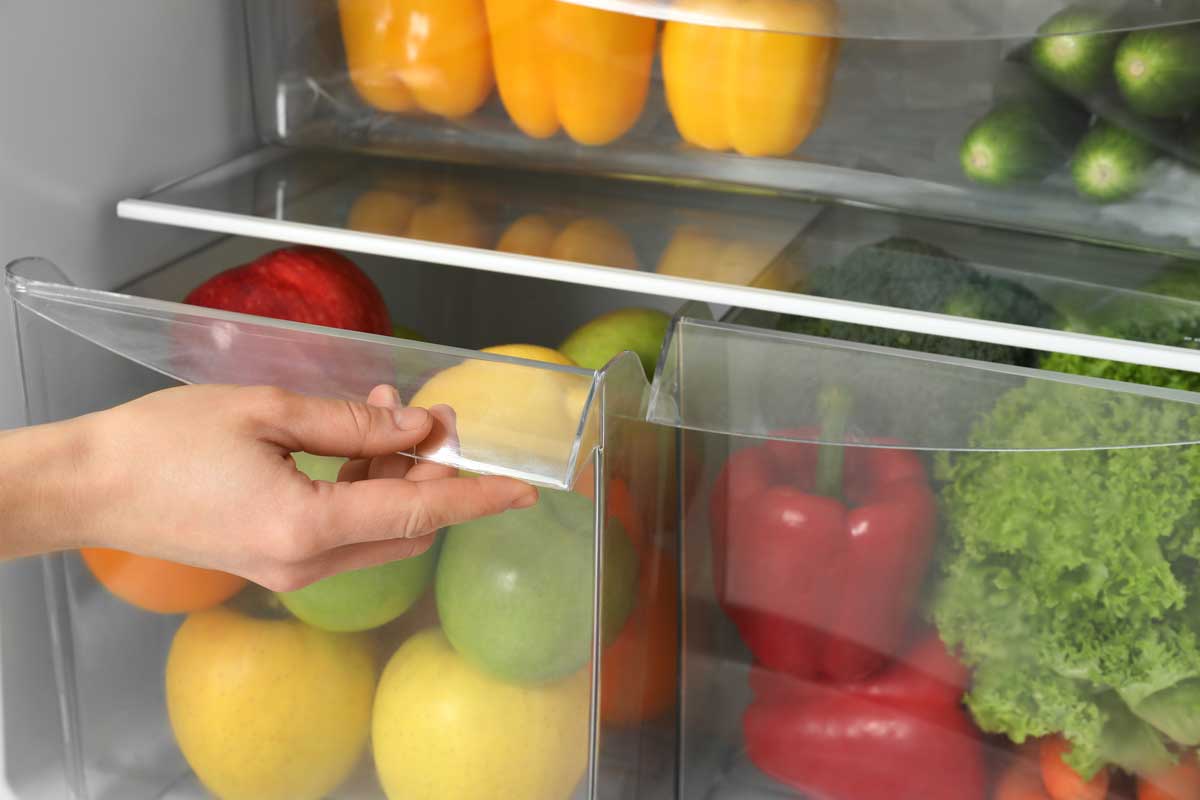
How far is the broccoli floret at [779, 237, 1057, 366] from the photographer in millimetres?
860

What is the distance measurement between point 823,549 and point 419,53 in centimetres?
48

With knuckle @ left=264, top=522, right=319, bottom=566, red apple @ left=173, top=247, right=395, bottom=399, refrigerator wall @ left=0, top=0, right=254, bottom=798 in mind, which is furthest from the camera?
refrigerator wall @ left=0, top=0, right=254, bottom=798

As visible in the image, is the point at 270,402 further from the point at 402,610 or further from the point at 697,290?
the point at 697,290

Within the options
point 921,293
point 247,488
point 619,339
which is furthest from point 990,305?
point 247,488

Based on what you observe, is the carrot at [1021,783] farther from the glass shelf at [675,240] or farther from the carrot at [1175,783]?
the glass shelf at [675,240]

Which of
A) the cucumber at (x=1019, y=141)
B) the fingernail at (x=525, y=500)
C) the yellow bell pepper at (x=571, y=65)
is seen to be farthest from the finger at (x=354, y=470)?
the cucumber at (x=1019, y=141)

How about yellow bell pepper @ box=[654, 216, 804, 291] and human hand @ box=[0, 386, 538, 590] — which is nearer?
human hand @ box=[0, 386, 538, 590]

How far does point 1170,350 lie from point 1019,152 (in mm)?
172

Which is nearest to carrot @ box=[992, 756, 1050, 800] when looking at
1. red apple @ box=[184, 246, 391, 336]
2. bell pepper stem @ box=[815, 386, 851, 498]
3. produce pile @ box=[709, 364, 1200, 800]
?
produce pile @ box=[709, 364, 1200, 800]

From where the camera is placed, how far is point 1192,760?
82 cm

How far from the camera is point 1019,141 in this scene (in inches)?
33.8

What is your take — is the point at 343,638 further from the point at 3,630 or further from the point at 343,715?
the point at 3,630

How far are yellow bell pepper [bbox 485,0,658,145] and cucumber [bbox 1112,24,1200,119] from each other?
32 centimetres

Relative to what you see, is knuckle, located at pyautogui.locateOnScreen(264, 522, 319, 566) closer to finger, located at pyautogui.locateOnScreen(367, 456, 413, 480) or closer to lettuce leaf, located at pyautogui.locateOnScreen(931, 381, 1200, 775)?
finger, located at pyautogui.locateOnScreen(367, 456, 413, 480)
